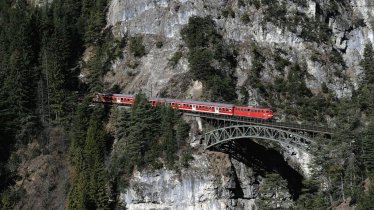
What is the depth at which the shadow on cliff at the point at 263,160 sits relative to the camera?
82.2 meters

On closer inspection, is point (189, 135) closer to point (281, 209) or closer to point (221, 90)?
point (221, 90)

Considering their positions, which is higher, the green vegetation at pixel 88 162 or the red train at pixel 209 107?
the red train at pixel 209 107

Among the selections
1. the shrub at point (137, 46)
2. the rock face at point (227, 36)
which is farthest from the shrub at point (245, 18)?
the shrub at point (137, 46)

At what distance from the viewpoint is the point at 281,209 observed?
200 feet

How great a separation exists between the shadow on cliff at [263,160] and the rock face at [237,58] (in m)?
1.30

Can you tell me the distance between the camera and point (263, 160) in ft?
274

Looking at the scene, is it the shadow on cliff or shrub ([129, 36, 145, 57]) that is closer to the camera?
the shadow on cliff

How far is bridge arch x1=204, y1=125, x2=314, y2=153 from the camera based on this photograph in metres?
70.1

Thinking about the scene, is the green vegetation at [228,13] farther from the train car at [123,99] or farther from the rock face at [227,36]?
the train car at [123,99]

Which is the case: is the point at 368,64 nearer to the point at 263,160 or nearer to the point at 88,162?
the point at 263,160

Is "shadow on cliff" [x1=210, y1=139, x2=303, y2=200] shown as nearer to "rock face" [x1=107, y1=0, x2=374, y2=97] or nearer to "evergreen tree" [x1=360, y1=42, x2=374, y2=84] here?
"rock face" [x1=107, y1=0, x2=374, y2=97]

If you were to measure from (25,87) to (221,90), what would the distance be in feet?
103

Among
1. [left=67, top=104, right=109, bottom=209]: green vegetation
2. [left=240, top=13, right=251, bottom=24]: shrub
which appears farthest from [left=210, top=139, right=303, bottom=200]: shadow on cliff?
[left=240, top=13, right=251, bottom=24]: shrub

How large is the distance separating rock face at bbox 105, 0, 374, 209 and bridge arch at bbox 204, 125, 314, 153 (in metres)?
3.04
